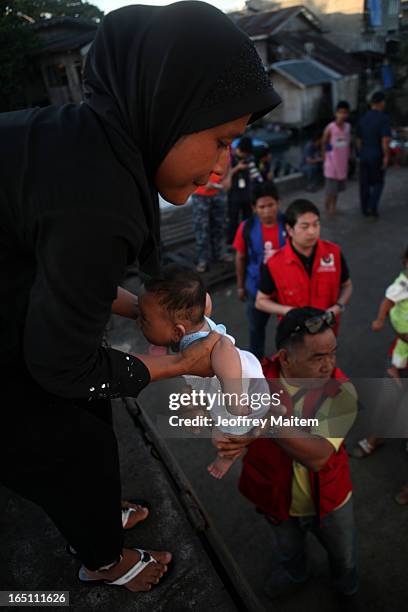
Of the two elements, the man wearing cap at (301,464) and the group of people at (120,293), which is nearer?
the group of people at (120,293)

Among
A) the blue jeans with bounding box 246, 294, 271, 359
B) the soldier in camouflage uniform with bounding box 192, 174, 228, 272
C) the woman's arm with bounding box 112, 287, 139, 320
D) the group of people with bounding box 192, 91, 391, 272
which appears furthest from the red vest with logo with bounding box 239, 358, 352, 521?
the soldier in camouflage uniform with bounding box 192, 174, 228, 272

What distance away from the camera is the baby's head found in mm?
1524

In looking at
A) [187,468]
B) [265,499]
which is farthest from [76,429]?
[187,468]

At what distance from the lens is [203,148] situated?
0.94 m

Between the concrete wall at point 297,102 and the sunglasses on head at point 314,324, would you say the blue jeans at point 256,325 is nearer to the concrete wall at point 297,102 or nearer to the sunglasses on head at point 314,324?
the sunglasses on head at point 314,324

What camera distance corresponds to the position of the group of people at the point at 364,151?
20.8ft

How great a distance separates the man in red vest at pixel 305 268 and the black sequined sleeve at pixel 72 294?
203 centimetres

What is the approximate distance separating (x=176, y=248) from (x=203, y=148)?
18.7 ft

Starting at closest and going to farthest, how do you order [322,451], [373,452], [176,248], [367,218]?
[322,451]
[373,452]
[176,248]
[367,218]

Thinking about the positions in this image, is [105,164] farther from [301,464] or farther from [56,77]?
[56,77]

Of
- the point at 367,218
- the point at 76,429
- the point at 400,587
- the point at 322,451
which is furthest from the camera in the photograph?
the point at 367,218

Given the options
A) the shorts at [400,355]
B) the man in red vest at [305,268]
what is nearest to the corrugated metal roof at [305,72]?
the man in red vest at [305,268]

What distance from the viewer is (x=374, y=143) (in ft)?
21.0

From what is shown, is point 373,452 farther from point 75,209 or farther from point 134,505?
point 75,209
